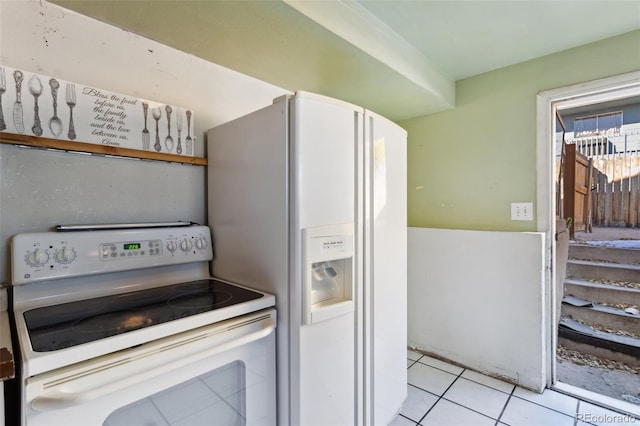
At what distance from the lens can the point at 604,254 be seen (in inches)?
127

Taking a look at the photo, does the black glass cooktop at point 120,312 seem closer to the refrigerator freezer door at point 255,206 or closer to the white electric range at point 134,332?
the white electric range at point 134,332

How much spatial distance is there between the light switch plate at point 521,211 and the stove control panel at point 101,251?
1844 millimetres

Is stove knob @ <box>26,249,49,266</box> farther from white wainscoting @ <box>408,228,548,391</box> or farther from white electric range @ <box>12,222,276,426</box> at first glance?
white wainscoting @ <box>408,228,548,391</box>

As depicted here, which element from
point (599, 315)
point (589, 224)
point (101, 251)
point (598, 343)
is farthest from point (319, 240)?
point (589, 224)

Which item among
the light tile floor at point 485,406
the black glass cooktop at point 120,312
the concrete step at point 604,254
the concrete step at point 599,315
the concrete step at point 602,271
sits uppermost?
the black glass cooktop at point 120,312

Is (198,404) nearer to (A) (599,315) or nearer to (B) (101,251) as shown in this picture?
(B) (101,251)

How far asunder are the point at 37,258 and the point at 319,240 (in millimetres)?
939

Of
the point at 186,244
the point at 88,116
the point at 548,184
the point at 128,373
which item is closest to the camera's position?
the point at 128,373

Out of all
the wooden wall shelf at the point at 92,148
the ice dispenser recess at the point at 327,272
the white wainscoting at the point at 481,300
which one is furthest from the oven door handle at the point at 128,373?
the white wainscoting at the point at 481,300

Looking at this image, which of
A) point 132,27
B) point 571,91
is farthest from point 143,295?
point 571,91

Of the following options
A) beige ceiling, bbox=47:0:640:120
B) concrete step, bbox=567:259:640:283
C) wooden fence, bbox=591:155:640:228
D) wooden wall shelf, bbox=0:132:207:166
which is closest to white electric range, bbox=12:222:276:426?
wooden wall shelf, bbox=0:132:207:166

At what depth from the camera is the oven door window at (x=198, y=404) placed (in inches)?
32.1

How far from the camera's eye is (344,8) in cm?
133

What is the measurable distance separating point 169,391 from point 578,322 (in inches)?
133
